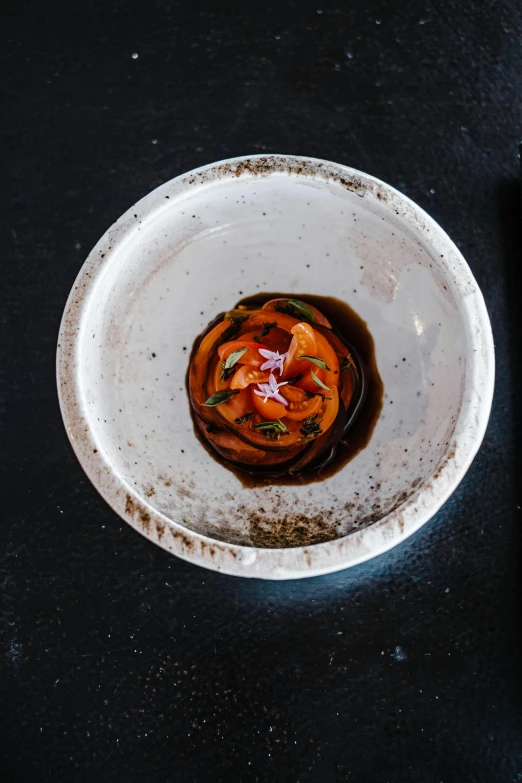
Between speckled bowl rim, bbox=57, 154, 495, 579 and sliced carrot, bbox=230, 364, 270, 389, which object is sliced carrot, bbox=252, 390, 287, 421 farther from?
speckled bowl rim, bbox=57, 154, 495, 579

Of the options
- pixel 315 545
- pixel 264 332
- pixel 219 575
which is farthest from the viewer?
pixel 219 575

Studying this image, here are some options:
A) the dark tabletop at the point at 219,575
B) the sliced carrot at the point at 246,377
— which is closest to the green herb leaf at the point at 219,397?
the sliced carrot at the point at 246,377

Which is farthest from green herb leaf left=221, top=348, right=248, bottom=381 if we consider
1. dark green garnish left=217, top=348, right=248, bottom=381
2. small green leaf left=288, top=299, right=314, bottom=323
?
small green leaf left=288, top=299, right=314, bottom=323

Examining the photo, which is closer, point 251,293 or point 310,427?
point 310,427

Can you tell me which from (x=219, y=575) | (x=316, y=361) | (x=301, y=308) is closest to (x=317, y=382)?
(x=316, y=361)

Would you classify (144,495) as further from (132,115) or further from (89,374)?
(132,115)

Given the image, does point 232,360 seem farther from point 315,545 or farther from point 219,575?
point 219,575
